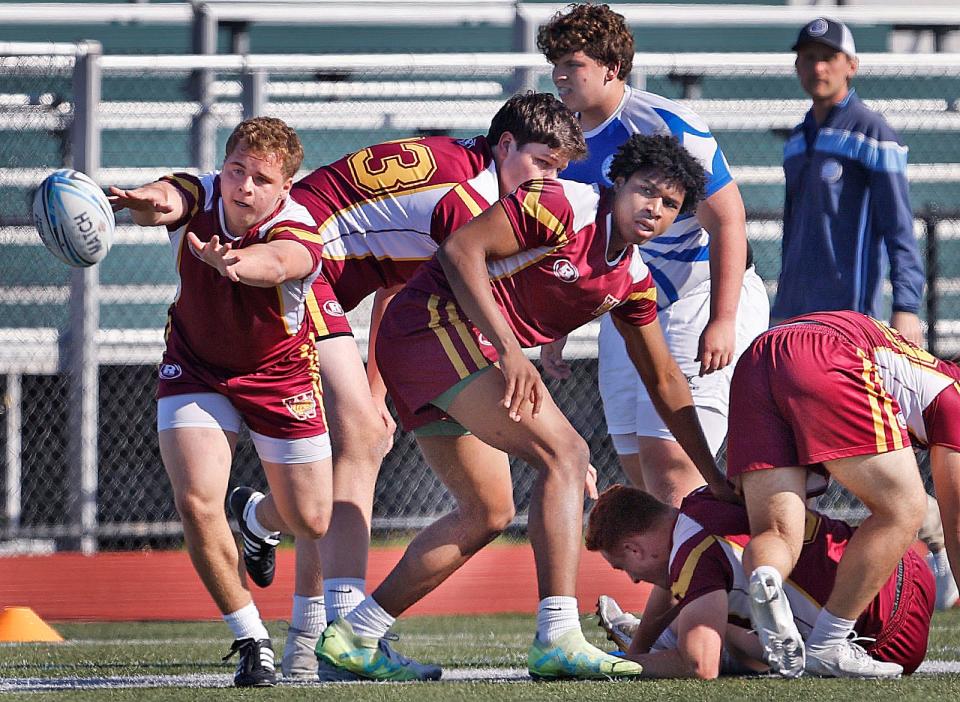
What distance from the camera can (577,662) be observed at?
13.4 feet

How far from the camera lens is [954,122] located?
9.03 meters

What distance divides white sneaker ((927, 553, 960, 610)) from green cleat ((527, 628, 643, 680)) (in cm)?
291

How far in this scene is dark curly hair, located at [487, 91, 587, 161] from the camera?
458 cm

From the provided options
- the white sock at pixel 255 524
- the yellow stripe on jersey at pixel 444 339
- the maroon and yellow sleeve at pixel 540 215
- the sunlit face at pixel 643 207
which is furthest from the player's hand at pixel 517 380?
the white sock at pixel 255 524

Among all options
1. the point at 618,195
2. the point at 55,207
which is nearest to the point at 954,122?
the point at 618,195

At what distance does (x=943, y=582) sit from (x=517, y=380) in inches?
135

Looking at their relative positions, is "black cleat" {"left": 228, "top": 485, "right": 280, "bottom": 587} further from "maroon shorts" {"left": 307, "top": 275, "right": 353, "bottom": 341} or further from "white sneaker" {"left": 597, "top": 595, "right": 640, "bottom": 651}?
"white sneaker" {"left": 597, "top": 595, "right": 640, "bottom": 651}

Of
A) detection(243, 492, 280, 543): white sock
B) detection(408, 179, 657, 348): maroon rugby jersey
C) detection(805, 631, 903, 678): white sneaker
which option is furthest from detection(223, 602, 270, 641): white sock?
detection(805, 631, 903, 678): white sneaker

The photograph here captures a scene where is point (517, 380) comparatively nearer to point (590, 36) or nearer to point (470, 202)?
point (470, 202)

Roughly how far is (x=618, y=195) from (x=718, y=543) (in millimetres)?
1036

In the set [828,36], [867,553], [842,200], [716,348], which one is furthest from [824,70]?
[867,553]

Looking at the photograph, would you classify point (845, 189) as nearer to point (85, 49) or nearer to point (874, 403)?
point (874, 403)

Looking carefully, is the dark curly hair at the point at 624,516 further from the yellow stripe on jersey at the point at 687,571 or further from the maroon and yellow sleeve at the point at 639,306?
the maroon and yellow sleeve at the point at 639,306

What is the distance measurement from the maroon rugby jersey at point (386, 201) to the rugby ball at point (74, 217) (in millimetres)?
706
